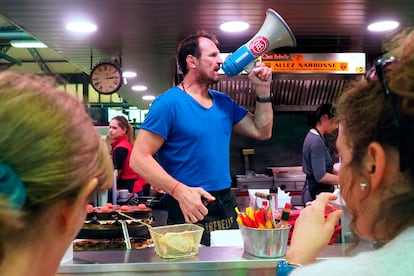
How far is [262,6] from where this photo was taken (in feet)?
11.1

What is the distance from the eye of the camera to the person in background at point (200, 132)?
6.23ft

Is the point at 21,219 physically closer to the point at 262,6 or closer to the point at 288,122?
the point at 262,6

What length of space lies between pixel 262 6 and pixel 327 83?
1.90 meters

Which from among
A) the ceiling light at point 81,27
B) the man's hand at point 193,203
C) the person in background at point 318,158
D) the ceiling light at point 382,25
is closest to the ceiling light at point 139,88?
the ceiling light at point 81,27

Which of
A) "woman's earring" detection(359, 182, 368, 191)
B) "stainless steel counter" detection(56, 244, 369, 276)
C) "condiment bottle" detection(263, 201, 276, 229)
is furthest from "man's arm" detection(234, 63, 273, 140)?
"woman's earring" detection(359, 182, 368, 191)

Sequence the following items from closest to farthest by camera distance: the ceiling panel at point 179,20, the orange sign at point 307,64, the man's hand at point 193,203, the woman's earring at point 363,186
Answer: the woman's earring at point 363,186, the man's hand at point 193,203, the ceiling panel at point 179,20, the orange sign at point 307,64

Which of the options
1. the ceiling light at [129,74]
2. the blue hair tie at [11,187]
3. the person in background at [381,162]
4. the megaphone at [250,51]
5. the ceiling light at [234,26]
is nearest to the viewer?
the blue hair tie at [11,187]

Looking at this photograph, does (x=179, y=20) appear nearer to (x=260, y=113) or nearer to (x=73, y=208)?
(x=260, y=113)

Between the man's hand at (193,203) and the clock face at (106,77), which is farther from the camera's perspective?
the clock face at (106,77)

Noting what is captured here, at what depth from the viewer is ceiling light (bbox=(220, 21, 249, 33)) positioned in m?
3.92

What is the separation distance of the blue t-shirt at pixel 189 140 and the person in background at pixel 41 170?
3.96ft

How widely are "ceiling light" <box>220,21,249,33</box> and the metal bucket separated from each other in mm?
2867

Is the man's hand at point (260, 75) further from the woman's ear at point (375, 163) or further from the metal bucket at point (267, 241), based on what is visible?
the woman's ear at point (375, 163)

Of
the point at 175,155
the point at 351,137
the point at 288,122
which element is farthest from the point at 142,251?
the point at 288,122
